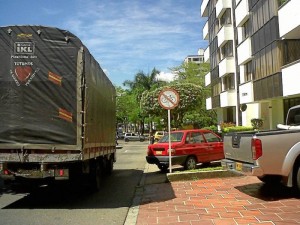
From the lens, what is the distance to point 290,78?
18984 millimetres

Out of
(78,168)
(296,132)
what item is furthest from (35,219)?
(296,132)

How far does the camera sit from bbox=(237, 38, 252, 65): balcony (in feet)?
90.7

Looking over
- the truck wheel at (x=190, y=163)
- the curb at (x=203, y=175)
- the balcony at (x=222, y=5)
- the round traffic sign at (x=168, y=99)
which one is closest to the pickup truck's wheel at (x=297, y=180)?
the curb at (x=203, y=175)

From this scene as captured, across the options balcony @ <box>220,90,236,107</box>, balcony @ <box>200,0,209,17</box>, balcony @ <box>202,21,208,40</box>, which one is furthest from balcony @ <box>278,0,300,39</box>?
balcony @ <box>202,21,208,40</box>

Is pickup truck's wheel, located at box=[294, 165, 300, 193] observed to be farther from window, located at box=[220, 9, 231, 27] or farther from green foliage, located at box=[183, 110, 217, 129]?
green foliage, located at box=[183, 110, 217, 129]

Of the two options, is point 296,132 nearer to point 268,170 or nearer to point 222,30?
point 268,170

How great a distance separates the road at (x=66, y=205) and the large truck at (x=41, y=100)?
2.24 feet

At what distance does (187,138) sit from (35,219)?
27.1 ft

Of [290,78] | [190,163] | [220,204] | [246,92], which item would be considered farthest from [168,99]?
[246,92]

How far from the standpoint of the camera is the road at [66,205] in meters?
7.32

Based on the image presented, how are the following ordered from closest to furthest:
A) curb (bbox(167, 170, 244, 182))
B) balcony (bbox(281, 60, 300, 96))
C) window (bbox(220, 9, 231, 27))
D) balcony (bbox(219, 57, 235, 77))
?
curb (bbox(167, 170, 244, 182)), balcony (bbox(281, 60, 300, 96)), balcony (bbox(219, 57, 235, 77)), window (bbox(220, 9, 231, 27))

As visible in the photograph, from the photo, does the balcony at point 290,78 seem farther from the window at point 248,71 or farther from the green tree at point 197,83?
the green tree at point 197,83

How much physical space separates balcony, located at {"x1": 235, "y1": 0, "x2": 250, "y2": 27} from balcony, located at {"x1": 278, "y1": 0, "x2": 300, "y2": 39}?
27.6ft

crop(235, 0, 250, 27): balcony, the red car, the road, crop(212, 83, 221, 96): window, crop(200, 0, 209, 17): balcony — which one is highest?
crop(200, 0, 209, 17): balcony
